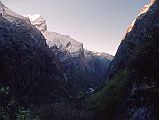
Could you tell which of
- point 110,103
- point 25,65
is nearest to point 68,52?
point 25,65

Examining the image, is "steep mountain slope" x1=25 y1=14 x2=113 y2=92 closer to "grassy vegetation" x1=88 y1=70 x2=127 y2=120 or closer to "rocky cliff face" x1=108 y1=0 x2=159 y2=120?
"grassy vegetation" x1=88 y1=70 x2=127 y2=120

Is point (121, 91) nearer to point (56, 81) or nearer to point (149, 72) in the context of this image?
point (149, 72)

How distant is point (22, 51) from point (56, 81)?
1565 cm

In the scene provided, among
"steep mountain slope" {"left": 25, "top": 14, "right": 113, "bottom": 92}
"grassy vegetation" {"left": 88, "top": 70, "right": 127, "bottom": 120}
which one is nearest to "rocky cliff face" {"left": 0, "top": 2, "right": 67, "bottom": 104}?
"grassy vegetation" {"left": 88, "top": 70, "right": 127, "bottom": 120}

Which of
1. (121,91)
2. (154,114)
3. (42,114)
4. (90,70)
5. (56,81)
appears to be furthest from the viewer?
(90,70)

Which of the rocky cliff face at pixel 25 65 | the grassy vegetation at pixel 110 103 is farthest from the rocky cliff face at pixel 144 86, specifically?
the rocky cliff face at pixel 25 65

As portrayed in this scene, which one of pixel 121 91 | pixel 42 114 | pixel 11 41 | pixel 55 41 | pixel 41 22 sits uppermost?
pixel 41 22

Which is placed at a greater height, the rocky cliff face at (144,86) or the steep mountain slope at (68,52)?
the steep mountain slope at (68,52)

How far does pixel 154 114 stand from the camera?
20469 mm

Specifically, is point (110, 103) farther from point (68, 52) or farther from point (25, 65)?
point (68, 52)

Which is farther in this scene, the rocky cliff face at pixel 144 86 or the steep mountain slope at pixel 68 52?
the steep mountain slope at pixel 68 52

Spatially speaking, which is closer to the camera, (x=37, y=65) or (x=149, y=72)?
(x=149, y=72)

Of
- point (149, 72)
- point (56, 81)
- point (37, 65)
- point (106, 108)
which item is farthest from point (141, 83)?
point (56, 81)

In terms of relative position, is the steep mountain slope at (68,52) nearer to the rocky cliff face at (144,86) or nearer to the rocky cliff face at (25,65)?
the rocky cliff face at (25,65)
